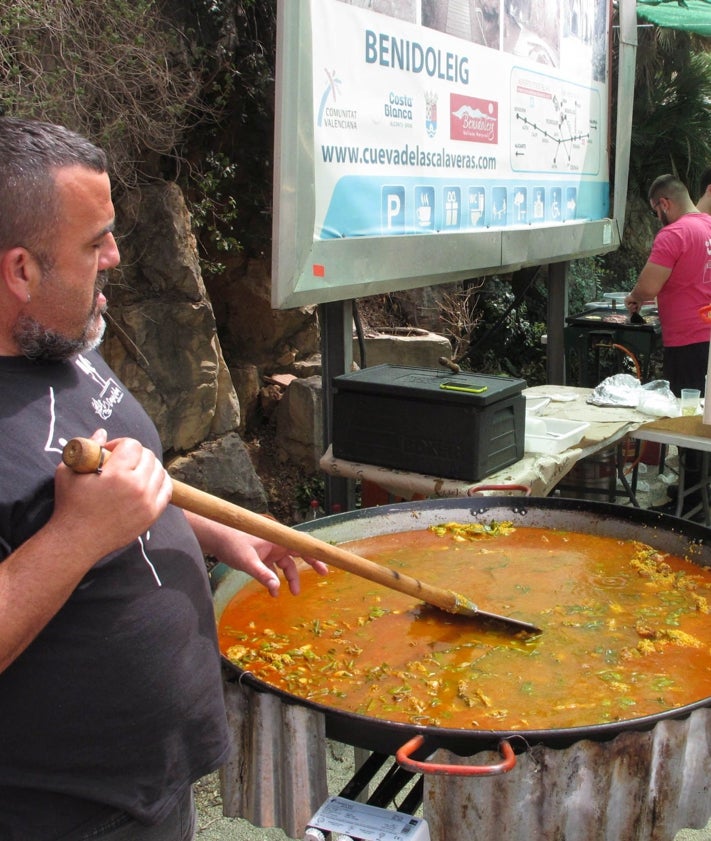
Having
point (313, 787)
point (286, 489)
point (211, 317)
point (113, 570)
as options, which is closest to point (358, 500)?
point (286, 489)

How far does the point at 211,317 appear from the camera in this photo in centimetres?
469

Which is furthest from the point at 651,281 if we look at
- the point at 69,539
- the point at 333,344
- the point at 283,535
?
the point at 69,539

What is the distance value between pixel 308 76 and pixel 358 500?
2.72m

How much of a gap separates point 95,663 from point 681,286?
490cm

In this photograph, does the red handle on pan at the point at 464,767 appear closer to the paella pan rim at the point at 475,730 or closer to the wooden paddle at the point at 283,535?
the paella pan rim at the point at 475,730

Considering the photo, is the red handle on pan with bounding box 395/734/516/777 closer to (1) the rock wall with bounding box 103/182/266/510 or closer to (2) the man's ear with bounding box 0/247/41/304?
(2) the man's ear with bounding box 0/247/41/304

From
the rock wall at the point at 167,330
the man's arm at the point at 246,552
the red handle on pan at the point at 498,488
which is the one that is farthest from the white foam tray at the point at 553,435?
the man's arm at the point at 246,552

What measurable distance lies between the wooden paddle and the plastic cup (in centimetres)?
280

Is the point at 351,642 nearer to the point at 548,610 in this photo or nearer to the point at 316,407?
the point at 548,610

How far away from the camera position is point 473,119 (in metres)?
4.62

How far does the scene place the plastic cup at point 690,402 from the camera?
4.51 meters

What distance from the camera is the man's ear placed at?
1.30 metres

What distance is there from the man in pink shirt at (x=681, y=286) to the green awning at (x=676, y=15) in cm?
292

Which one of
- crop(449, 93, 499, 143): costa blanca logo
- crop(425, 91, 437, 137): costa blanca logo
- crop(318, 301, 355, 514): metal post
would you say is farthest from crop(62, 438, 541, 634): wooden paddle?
crop(449, 93, 499, 143): costa blanca logo
